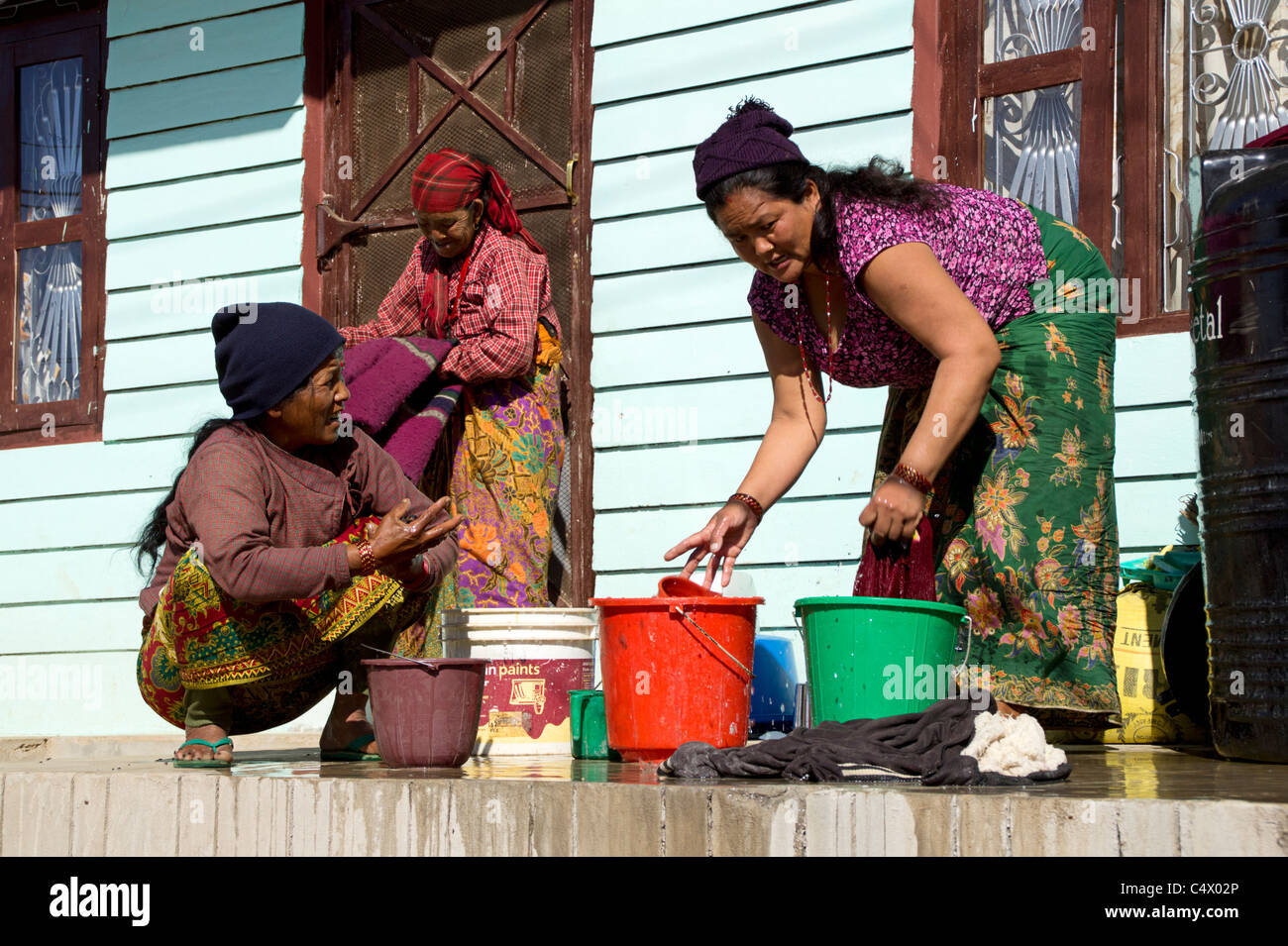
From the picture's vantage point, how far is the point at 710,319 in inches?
209

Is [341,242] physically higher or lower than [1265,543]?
higher

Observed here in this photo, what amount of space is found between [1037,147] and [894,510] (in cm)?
243

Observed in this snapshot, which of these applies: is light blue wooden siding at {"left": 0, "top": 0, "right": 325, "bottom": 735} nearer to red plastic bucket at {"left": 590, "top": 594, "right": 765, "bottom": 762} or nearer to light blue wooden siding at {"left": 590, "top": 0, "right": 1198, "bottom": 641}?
light blue wooden siding at {"left": 590, "top": 0, "right": 1198, "bottom": 641}

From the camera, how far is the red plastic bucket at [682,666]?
324 cm

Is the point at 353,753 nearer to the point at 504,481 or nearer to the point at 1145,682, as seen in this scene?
the point at 504,481

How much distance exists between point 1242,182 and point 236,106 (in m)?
4.61

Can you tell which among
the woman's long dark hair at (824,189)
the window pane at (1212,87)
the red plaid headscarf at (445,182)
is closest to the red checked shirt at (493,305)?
the red plaid headscarf at (445,182)

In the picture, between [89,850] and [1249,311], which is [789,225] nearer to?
[1249,311]

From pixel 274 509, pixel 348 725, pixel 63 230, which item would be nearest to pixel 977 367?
pixel 274 509

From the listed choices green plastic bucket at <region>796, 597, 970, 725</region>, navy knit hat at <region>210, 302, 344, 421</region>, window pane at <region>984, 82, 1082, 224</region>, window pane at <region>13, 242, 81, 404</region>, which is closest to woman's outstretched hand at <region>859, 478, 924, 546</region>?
green plastic bucket at <region>796, 597, 970, 725</region>

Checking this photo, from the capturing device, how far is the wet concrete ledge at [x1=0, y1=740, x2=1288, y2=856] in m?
2.11

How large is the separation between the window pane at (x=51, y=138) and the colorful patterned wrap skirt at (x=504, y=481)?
3.06 m

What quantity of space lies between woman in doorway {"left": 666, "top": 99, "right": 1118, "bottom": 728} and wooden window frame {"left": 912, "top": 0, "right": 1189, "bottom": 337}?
1412mm
